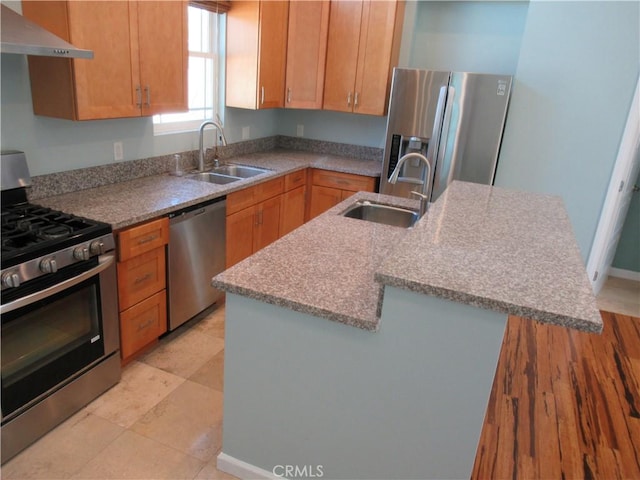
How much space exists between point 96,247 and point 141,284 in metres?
0.48

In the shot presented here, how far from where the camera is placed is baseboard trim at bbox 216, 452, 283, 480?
186cm

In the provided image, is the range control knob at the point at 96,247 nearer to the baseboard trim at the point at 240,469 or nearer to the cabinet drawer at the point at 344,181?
the baseboard trim at the point at 240,469

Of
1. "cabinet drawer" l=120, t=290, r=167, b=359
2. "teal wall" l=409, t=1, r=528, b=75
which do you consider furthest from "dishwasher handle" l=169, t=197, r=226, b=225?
"teal wall" l=409, t=1, r=528, b=75

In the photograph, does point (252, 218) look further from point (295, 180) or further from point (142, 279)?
point (142, 279)

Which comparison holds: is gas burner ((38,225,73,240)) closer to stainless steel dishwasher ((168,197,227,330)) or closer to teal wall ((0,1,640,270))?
stainless steel dishwasher ((168,197,227,330))

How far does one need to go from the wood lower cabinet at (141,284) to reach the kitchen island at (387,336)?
84cm

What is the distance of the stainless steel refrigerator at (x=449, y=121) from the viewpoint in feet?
11.5

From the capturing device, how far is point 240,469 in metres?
1.89

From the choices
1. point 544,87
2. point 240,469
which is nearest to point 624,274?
point 544,87

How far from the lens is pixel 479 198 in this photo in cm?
223

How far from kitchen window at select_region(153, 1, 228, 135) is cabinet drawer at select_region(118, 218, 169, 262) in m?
1.12

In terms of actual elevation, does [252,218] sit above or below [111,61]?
below

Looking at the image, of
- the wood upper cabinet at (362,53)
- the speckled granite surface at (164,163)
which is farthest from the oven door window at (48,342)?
the wood upper cabinet at (362,53)

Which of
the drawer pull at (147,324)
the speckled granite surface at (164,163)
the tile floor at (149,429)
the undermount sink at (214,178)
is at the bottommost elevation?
the tile floor at (149,429)
